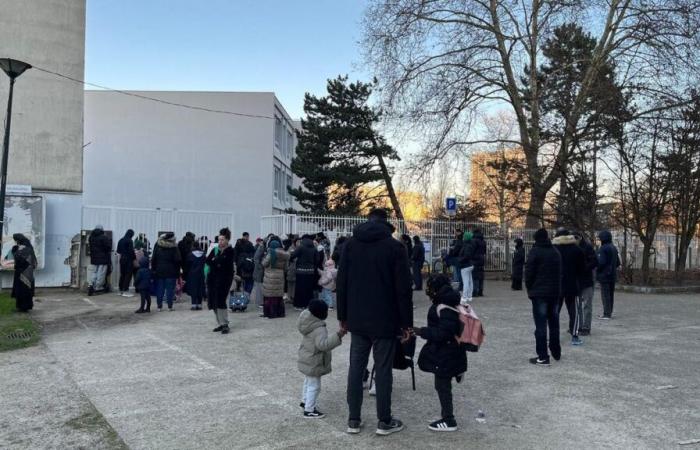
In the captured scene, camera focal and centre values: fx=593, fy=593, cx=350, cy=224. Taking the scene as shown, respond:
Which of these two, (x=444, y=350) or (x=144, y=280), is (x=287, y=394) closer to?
(x=444, y=350)

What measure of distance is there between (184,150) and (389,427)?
31052 millimetres

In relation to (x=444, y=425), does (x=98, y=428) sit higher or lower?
lower

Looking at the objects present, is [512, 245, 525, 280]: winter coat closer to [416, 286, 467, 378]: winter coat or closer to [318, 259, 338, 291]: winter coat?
[318, 259, 338, 291]: winter coat

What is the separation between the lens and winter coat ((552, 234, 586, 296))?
8641 mm

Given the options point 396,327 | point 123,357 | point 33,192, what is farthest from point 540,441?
point 33,192

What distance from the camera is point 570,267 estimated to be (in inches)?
341

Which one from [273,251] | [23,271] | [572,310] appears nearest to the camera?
[572,310]

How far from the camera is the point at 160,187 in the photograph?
111ft

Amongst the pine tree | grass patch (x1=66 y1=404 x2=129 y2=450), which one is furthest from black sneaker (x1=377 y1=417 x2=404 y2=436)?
the pine tree

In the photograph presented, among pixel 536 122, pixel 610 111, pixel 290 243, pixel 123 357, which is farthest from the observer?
pixel 536 122

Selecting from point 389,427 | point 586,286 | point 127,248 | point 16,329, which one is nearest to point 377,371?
point 389,427

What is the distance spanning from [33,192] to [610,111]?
1834 centimetres

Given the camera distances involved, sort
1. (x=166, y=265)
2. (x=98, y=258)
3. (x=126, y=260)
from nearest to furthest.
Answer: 1. (x=166, y=265)
2. (x=98, y=258)
3. (x=126, y=260)

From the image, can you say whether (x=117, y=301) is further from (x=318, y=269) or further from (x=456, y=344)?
(x=456, y=344)
